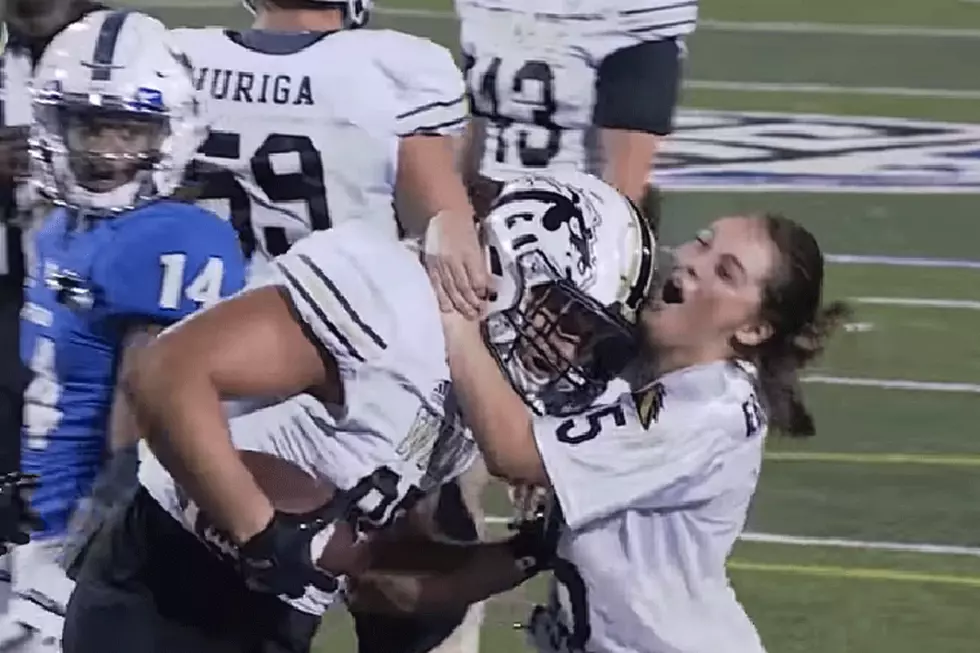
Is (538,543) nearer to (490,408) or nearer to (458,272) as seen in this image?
(490,408)

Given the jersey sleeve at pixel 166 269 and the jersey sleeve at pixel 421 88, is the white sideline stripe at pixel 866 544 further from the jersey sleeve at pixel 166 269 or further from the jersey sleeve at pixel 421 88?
the jersey sleeve at pixel 166 269

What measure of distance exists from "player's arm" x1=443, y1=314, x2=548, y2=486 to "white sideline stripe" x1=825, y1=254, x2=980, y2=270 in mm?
5320

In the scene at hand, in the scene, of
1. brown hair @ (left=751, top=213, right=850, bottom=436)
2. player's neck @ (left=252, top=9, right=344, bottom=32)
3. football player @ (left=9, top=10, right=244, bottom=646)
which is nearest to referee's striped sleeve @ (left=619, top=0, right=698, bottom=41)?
player's neck @ (left=252, top=9, right=344, bottom=32)

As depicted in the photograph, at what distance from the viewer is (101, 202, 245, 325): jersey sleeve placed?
298 cm

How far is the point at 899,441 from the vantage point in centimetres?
590

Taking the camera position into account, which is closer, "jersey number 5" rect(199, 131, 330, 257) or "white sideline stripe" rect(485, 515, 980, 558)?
"jersey number 5" rect(199, 131, 330, 257)

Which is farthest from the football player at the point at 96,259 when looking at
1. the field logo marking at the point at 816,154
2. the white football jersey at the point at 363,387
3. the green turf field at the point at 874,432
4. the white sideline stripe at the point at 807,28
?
the white sideline stripe at the point at 807,28

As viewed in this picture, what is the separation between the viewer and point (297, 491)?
2529 mm

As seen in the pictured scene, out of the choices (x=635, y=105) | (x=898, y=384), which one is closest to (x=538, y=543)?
(x=635, y=105)

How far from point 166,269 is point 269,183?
0.50 metres

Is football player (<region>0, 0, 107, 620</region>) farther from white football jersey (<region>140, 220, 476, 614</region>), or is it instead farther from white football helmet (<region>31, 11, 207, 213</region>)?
white football jersey (<region>140, 220, 476, 614</region>)

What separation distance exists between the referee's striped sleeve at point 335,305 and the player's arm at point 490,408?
10 cm

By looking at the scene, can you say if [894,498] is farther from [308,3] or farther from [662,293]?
[662,293]

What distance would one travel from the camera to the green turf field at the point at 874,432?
187 inches
